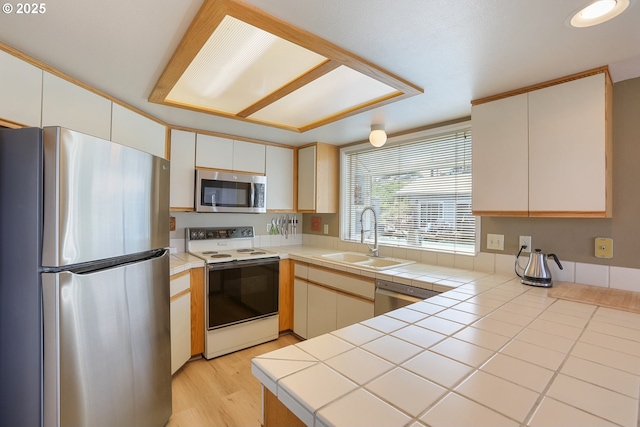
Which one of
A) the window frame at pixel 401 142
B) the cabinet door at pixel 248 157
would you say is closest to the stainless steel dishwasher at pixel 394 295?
the window frame at pixel 401 142

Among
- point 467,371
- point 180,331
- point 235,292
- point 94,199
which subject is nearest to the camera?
point 467,371

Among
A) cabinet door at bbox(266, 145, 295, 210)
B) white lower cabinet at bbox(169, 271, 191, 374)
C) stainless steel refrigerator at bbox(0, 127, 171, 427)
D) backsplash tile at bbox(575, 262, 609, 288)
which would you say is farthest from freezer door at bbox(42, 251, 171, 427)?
backsplash tile at bbox(575, 262, 609, 288)

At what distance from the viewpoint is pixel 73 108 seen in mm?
1609

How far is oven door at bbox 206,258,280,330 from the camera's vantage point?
240cm

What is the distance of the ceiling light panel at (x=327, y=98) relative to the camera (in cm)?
165

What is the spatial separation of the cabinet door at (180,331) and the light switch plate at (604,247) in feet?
8.76

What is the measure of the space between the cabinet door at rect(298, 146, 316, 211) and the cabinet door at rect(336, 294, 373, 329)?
1126mm

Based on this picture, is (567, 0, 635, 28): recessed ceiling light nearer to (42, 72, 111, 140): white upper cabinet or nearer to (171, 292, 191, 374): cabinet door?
(42, 72, 111, 140): white upper cabinet

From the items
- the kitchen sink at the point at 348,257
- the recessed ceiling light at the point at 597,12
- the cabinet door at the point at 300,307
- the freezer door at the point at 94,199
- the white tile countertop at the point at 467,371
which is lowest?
the cabinet door at the point at 300,307

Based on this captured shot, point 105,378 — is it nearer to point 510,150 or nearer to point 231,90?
point 231,90

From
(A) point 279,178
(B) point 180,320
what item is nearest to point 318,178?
(A) point 279,178

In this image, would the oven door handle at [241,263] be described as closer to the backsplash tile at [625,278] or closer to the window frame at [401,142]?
the window frame at [401,142]

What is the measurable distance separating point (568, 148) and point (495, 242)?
29.2 inches

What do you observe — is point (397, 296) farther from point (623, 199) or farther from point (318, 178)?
point (318, 178)
